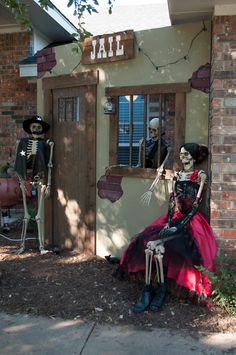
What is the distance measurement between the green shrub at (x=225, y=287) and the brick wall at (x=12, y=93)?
5115mm

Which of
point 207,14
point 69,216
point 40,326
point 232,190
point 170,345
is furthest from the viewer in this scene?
point 69,216

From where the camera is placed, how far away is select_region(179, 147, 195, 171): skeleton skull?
4.75 meters

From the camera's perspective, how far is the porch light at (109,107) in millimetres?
5594

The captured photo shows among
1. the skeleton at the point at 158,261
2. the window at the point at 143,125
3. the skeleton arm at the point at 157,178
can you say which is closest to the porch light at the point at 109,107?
the window at the point at 143,125

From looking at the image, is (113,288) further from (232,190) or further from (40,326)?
(232,190)

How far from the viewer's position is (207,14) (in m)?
4.77

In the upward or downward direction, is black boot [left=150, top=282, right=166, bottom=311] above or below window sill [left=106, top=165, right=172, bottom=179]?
below

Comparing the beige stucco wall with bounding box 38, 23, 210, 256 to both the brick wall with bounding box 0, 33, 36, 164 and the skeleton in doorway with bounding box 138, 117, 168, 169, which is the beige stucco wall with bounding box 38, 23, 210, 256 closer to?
the skeleton in doorway with bounding box 138, 117, 168, 169

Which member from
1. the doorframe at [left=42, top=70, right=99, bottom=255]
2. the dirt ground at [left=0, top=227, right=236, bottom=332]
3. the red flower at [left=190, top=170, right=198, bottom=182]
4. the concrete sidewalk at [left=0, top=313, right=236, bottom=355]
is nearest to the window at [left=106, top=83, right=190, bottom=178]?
Answer: the doorframe at [left=42, top=70, right=99, bottom=255]

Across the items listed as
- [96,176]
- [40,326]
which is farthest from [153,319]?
[96,176]

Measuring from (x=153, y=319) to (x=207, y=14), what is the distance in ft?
9.66

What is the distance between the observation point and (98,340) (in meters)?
3.74

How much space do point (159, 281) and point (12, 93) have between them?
202 inches

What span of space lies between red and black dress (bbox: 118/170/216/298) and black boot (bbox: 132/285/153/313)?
0.22 meters
